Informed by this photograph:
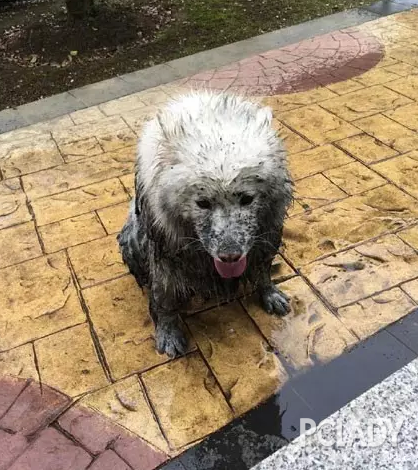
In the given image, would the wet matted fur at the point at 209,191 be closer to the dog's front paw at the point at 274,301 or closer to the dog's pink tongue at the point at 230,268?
the dog's pink tongue at the point at 230,268

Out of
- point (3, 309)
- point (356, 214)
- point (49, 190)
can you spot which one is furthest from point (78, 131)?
point (356, 214)

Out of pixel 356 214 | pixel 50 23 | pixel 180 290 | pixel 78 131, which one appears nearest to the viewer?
pixel 180 290

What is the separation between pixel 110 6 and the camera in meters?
8.27

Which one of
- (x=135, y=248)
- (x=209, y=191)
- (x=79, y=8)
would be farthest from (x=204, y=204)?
(x=79, y=8)

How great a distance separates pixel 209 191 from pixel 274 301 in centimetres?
119

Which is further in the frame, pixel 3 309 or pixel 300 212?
pixel 300 212

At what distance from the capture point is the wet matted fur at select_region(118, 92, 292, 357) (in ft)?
7.05

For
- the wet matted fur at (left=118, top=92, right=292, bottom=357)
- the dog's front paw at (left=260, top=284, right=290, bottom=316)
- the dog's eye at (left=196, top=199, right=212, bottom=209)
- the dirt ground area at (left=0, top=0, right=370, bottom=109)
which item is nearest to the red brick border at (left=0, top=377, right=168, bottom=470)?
the wet matted fur at (left=118, top=92, right=292, bottom=357)

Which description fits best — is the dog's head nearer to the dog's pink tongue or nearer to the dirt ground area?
the dog's pink tongue

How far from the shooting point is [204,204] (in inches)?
85.9

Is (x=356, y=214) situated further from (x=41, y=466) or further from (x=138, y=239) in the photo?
(x=41, y=466)

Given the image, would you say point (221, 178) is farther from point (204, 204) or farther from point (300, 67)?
point (300, 67)

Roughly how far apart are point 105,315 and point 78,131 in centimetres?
271

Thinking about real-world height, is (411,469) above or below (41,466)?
above
